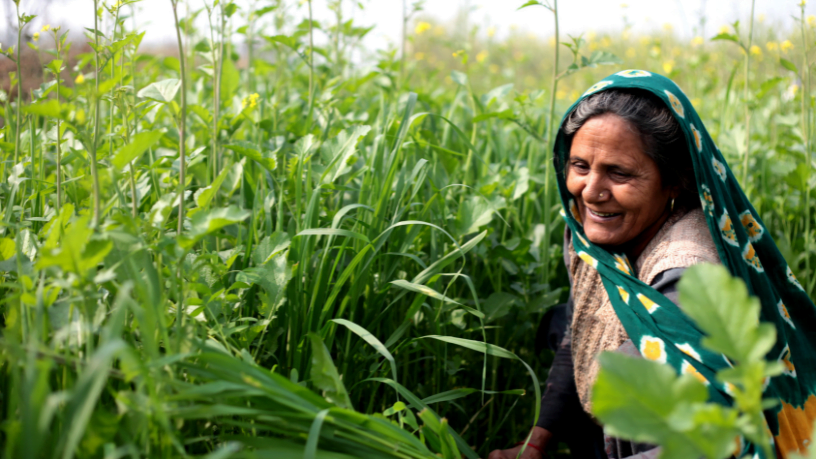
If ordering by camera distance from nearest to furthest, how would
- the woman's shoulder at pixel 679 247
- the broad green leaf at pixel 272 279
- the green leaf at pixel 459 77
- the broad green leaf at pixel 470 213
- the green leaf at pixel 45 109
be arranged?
the green leaf at pixel 45 109 → the broad green leaf at pixel 272 279 → the woman's shoulder at pixel 679 247 → the broad green leaf at pixel 470 213 → the green leaf at pixel 459 77

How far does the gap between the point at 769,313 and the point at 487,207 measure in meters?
0.72

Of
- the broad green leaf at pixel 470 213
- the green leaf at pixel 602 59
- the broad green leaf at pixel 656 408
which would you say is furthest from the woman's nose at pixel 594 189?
the broad green leaf at pixel 656 408

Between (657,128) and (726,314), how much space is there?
0.86m

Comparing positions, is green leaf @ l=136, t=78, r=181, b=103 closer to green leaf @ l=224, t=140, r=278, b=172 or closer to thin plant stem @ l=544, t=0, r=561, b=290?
green leaf @ l=224, t=140, r=278, b=172

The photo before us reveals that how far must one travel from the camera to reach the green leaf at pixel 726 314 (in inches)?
23.3

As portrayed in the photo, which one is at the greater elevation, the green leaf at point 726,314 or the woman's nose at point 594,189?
the green leaf at point 726,314

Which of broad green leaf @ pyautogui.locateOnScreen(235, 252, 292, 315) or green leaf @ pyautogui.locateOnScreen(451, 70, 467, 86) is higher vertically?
green leaf @ pyautogui.locateOnScreen(451, 70, 467, 86)

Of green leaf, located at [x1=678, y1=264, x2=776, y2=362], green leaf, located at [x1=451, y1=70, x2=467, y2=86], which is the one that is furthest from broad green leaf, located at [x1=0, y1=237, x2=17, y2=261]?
green leaf, located at [x1=451, y1=70, x2=467, y2=86]

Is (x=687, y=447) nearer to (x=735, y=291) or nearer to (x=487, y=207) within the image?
(x=735, y=291)

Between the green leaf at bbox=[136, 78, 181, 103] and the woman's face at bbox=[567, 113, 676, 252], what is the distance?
39.2 inches

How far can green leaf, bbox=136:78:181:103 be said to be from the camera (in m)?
1.33

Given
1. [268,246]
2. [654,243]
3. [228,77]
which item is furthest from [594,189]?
[228,77]

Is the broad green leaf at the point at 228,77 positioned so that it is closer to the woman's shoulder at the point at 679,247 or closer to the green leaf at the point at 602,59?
the green leaf at the point at 602,59

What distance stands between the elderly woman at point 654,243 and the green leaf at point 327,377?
1.54 ft
